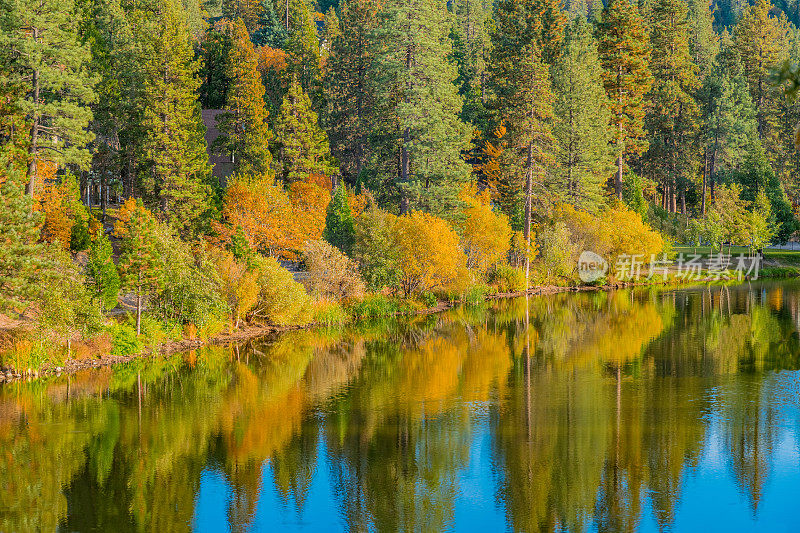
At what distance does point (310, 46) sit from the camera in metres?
85.2

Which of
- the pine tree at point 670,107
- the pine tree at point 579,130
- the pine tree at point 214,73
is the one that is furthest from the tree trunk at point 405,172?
the pine tree at point 670,107

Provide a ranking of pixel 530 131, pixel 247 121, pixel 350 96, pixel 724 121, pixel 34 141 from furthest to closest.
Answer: pixel 724 121 → pixel 350 96 → pixel 530 131 → pixel 247 121 → pixel 34 141

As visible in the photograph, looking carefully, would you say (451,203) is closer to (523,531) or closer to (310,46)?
(310,46)

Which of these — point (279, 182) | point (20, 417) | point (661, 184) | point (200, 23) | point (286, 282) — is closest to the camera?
point (20, 417)

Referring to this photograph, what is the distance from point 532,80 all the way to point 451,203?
16145 mm

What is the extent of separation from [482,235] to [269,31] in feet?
233

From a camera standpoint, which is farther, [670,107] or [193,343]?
[670,107]

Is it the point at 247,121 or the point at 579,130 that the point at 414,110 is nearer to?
the point at 247,121

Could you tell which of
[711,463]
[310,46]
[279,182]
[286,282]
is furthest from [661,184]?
[711,463]

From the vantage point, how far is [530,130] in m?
72.2

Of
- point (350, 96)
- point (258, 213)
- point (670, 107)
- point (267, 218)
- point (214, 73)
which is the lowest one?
point (267, 218)

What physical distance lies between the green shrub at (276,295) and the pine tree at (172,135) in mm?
14191

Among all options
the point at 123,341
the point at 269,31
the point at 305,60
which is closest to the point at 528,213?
the point at 305,60
